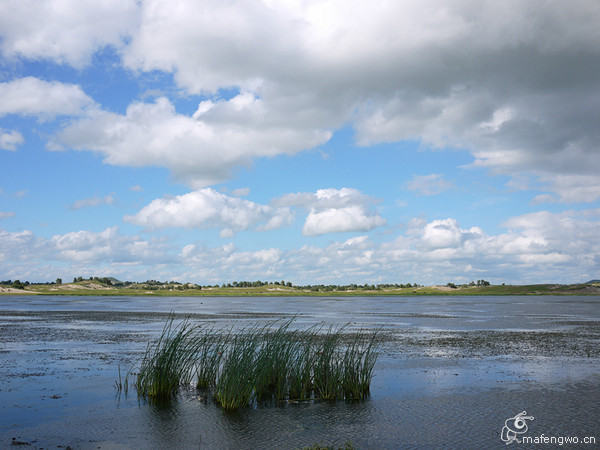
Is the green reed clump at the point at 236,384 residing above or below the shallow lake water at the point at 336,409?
above

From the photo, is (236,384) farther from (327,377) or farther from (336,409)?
(327,377)

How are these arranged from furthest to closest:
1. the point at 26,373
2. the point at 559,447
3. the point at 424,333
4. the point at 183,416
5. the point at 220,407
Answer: the point at 424,333 → the point at 26,373 → the point at 220,407 → the point at 183,416 → the point at 559,447

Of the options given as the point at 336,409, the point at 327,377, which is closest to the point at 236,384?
the point at 336,409

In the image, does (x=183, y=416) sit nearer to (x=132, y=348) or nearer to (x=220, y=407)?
(x=220, y=407)

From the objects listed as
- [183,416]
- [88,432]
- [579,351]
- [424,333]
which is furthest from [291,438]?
[424,333]

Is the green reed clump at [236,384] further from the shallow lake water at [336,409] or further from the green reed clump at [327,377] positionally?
the green reed clump at [327,377]

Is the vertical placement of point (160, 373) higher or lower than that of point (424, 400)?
higher

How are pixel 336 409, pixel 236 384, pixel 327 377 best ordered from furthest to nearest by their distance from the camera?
pixel 327 377
pixel 336 409
pixel 236 384

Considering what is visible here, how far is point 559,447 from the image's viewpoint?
1195 cm

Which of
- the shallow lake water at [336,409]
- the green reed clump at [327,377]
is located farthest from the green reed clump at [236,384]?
the green reed clump at [327,377]

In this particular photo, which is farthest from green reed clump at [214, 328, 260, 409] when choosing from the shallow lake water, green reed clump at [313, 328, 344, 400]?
green reed clump at [313, 328, 344, 400]

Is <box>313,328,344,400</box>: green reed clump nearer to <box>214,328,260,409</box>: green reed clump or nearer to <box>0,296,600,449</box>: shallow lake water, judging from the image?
<box>0,296,600,449</box>: shallow lake water

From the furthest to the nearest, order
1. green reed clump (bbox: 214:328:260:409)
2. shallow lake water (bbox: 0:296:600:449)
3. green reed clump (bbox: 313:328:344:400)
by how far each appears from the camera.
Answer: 1. green reed clump (bbox: 313:328:344:400)
2. green reed clump (bbox: 214:328:260:409)
3. shallow lake water (bbox: 0:296:600:449)

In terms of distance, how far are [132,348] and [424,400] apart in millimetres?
17683
